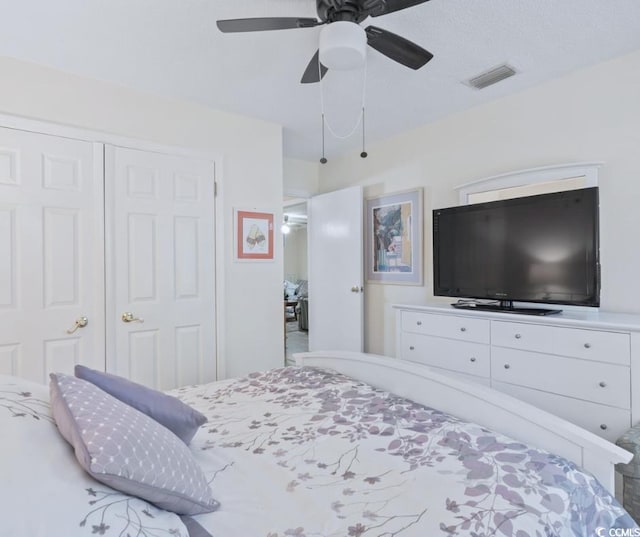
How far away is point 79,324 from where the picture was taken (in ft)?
7.97

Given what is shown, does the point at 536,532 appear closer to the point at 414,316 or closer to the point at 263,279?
the point at 414,316

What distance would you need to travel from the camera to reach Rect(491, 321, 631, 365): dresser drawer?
6.30ft

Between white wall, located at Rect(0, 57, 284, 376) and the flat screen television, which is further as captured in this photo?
white wall, located at Rect(0, 57, 284, 376)

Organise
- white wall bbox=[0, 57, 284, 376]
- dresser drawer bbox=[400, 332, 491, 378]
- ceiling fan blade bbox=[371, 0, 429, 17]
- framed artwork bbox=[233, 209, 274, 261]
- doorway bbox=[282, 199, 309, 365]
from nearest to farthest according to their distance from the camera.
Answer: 1. ceiling fan blade bbox=[371, 0, 429, 17]
2. white wall bbox=[0, 57, 284, 376]
3. dresser drawer bbox=[400, 332, 491, 378]
4. framed artwork bbox=[233, 209, 274, 261]
5. doorway bbox=[282, 199, 309, 365]

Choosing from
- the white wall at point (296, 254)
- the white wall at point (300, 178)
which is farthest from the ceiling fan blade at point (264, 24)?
the white wall at point (296, 254)

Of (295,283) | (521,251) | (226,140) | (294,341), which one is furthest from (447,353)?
(295,283)

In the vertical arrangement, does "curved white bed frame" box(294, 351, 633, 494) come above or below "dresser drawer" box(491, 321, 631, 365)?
below

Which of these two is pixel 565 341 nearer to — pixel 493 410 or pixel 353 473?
pixel 493 410

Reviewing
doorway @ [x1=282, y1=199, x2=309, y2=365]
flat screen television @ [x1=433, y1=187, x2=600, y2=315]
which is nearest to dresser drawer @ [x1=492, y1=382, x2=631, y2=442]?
flat screen television @ [x1=433, y1=187, x2=600, y2=315]

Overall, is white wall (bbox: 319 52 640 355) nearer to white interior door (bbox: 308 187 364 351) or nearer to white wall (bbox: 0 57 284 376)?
white interior door (bbox: 308 187 364 351)

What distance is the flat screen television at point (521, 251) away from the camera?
2215 millimetres

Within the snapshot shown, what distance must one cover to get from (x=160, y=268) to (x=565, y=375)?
8.97ft

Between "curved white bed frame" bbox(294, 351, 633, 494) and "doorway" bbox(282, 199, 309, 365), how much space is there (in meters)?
2.96

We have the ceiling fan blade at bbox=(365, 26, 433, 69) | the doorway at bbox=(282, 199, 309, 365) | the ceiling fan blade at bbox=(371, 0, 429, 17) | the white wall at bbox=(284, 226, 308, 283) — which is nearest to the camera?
the ceiling fan blade at bbox=(371, 0, 429, 17)
